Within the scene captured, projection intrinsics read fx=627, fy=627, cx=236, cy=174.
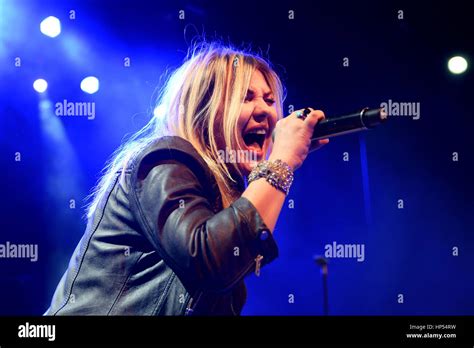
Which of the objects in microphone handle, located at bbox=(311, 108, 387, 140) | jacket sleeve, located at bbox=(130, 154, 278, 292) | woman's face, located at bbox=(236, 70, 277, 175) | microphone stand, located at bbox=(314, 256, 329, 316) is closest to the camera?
jacket sleeve, located at bbox=(130, 154, 278, 292)

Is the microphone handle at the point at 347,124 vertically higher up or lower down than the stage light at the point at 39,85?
lower down

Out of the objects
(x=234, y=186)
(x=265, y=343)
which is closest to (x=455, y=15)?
(x=234, y=186)

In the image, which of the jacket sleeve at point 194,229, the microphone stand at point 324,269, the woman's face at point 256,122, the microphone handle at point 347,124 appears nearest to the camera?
the jacket sleeve at point 194,229

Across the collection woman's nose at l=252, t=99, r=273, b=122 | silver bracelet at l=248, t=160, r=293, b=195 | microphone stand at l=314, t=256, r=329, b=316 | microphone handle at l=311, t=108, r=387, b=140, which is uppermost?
woman's nose at l=252, t=99, r=273, b=122

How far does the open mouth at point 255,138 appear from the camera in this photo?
5.79 feet

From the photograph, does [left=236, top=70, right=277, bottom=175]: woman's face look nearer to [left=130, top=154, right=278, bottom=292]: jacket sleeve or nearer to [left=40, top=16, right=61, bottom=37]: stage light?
[left=130, top=154, right=278, bottom=292]: jacket sleeve

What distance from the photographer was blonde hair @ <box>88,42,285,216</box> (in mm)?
1611

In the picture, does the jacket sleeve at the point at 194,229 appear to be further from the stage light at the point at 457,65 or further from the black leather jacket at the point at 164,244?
the stage light at the point at 457,65

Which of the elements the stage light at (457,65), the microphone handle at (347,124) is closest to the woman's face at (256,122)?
the microphone handle at (347,124)

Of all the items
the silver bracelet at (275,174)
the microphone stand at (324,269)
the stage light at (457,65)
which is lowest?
the microphone stand at (324,269)

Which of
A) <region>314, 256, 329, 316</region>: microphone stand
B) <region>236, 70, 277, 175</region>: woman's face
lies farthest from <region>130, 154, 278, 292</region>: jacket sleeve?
<region>314, 256, 329, 316</region>: microphone stand

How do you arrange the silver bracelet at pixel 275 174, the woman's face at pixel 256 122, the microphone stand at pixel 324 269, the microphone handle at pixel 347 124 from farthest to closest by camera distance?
1. the microphone stand at pixel 324 269
2. the woman's face at pixel 256 122
3. the microphone handle at pixel 347 124
4. the silver bracelet at pixel 275 174

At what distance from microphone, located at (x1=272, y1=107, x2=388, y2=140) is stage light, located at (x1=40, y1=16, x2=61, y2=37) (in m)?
1.04

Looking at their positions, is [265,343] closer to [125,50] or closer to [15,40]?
[125,50]
